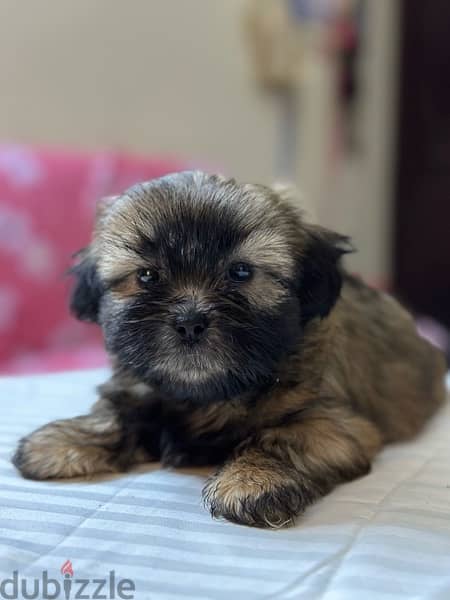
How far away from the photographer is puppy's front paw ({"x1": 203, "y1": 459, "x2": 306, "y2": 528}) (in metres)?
1.05

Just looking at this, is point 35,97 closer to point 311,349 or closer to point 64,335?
point 64,335

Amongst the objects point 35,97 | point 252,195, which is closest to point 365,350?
point 252,195

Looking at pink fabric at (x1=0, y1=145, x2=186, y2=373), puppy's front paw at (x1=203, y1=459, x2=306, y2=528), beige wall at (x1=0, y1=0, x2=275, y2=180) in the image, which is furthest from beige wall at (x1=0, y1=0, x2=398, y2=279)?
puppy's front paw at (x1=203, y1=459, x2=306, y2=528)

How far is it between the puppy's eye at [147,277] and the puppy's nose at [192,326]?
102 millimetres

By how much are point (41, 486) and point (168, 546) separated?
0.90ft

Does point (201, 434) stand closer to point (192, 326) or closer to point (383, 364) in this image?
point (192, 326)

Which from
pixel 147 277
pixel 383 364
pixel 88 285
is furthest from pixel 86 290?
pixel 383 364

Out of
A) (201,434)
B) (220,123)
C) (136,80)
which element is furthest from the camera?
(220,123)

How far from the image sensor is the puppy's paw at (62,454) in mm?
1211

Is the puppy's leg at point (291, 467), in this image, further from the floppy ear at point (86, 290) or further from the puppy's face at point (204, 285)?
the floppy ear at point (86, 290)

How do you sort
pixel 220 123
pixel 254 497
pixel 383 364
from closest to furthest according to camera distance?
1. pixel 254 497
2. pixel 383 364
3. pixel 220 123

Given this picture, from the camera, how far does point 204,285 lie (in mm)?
1154

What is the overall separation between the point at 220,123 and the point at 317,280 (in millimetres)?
2524

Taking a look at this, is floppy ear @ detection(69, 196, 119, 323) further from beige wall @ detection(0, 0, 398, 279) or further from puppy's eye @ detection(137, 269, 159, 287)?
beige wall @ detection(0, 0, 398, 279)
